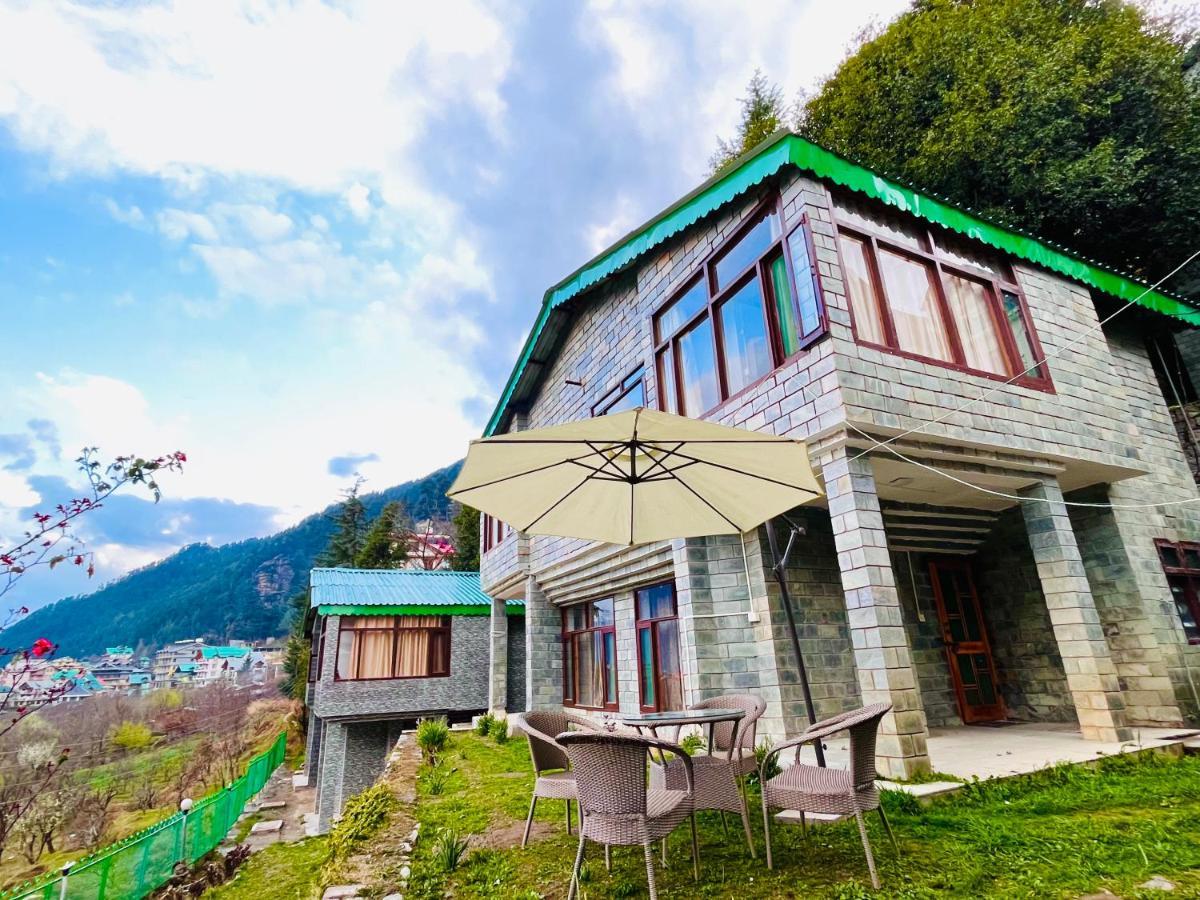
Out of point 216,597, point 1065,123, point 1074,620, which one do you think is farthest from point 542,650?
point 216,597

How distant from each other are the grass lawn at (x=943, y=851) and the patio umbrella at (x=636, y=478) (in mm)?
1319

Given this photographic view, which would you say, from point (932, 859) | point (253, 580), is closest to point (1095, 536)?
point (932, 859)

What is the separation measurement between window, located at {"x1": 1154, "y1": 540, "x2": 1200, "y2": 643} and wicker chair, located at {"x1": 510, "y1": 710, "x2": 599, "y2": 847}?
7746mm

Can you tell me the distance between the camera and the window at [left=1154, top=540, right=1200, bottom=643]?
6.89 m

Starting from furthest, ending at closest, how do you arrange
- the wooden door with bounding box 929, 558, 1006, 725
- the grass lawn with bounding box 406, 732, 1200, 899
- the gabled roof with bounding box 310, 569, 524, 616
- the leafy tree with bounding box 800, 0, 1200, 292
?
the gabled roof with bounding box 310, 569, 524, 616 → the leafy tree with bounding box 800, 0, 1200, 292 → the wooden door with bounding box 929, 558, 1006, 725 → the grass lawn with bounding box 406, 732, 1200, 899

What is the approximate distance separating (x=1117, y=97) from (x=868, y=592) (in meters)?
13.5

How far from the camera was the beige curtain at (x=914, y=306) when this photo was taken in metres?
5.70

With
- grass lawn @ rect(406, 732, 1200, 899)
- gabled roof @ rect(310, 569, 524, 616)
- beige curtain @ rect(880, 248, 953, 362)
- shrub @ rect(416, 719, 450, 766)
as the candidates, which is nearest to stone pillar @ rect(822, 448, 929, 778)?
grass lawn @ rect(406, 732, 1200, 899)

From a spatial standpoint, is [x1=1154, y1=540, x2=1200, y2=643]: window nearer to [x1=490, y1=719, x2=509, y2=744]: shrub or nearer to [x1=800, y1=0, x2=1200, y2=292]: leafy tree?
[x1=800, y1=0, x2=1200, y2=292]: leafy tree

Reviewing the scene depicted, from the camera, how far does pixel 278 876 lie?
6.54m

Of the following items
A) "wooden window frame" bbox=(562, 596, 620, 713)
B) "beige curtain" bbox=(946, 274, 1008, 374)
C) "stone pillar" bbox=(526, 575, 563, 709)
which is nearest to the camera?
"beige curtain" bbox=(946, 274, 1008, 374)

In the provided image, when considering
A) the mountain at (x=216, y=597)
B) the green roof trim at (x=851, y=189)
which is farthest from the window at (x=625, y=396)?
the mountain at (x=216, y=597)

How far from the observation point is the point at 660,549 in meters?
7.82

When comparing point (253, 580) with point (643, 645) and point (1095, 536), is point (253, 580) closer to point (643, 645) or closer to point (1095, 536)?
point (643, 645)
